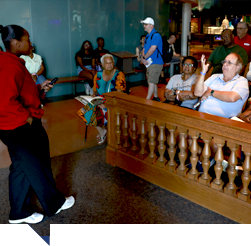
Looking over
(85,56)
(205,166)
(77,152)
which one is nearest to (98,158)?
(77,152)

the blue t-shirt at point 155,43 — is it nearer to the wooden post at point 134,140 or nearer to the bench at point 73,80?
the bench at point 73,80

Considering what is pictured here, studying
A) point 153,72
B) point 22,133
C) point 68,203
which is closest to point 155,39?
point 153,72

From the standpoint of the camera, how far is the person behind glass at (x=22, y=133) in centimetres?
204

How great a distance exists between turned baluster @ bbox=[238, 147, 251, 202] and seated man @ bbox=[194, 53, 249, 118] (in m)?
0.79

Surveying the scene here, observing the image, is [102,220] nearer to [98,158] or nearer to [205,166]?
[205,166]

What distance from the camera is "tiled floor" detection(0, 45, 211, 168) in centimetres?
405

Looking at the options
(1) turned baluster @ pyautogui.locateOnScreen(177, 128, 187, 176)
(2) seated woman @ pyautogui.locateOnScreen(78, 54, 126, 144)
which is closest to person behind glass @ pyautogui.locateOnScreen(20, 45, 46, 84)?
(2) seated woman @ pyautogui.locateOnScreen(78, 54, 126, 144)

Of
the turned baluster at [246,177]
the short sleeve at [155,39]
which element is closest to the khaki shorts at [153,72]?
the short sleeve at [155,39]

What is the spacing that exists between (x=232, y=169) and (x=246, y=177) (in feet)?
0.39

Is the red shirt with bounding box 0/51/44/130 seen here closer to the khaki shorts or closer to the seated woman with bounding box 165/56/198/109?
the seated woman with bounding box 165/56/198/109

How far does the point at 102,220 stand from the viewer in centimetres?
249

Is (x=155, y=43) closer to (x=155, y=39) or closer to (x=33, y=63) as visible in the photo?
(x=155, y=39)

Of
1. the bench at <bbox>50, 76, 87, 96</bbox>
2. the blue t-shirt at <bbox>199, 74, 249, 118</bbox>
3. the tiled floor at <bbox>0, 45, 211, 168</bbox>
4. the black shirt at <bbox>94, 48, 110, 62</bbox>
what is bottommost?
the tiled floor at <bbox>0, 45, 211, 168</bbox>

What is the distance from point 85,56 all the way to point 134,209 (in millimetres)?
5149
